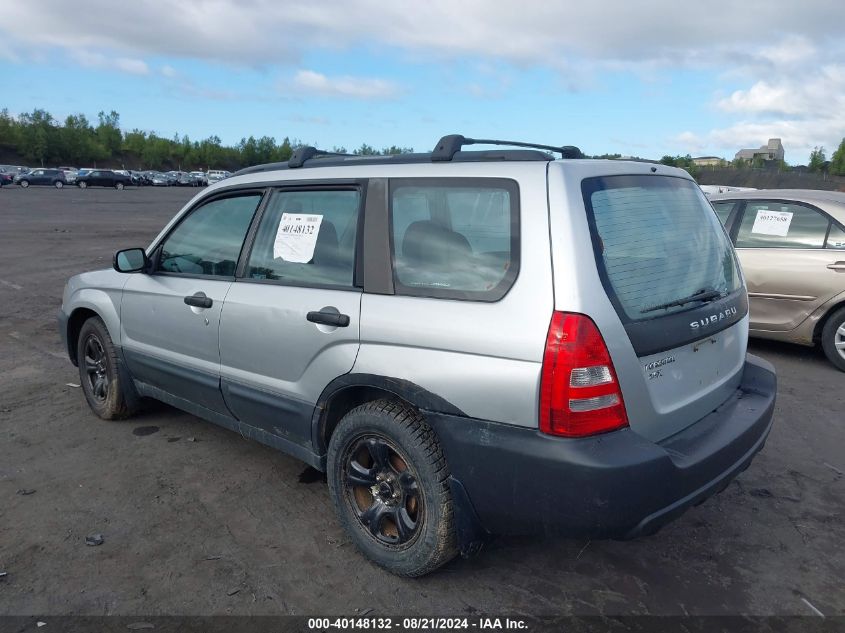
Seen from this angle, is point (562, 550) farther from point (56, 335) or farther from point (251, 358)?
point (56, 335)

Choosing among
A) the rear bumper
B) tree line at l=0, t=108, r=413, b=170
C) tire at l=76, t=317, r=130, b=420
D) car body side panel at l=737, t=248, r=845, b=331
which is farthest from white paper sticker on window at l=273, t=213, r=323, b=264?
tree line at l=0, t=108, r=413, b=170

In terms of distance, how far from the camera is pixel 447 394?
2.70 meters

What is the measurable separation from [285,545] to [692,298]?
86.8 inches

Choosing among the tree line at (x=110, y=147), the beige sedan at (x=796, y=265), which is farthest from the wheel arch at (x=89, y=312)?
the tree line at (x=110, y=147)

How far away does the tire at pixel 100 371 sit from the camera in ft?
15.5

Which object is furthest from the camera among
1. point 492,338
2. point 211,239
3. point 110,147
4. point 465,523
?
point 110,147

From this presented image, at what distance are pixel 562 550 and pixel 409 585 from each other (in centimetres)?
78

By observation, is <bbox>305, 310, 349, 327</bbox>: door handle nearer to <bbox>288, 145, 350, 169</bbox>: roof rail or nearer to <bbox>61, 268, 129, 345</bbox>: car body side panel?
<bbox>288, 145, 350, 169</bbox>: roof rail

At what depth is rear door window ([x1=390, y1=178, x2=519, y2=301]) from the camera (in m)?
2.73

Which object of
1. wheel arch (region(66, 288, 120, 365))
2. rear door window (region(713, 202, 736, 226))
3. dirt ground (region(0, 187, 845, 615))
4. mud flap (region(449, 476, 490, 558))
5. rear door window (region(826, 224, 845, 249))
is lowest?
dirt ground (region(0, 187, 845, 615))

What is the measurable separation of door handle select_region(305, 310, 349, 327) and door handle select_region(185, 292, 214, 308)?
87cm

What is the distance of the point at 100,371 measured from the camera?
16.3ft

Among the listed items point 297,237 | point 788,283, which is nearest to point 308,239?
point 297,237

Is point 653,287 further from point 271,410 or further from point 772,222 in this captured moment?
point 772,222
